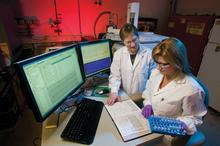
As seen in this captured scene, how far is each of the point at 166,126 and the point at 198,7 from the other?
111 inches

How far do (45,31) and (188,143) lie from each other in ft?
8.43

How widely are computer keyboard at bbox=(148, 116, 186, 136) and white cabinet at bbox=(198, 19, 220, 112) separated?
187 cm

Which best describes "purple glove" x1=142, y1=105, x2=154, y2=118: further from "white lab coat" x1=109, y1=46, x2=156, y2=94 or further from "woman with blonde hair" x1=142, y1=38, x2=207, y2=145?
"white lab coat" x1=109, y1=46, x2=156, y2=94

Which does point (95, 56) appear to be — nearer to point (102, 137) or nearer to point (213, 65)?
point (102, 137)

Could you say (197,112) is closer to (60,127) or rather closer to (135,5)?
(60,127)

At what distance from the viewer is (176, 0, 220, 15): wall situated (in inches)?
92.2

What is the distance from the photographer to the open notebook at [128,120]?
2.50 ft

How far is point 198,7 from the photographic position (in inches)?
103

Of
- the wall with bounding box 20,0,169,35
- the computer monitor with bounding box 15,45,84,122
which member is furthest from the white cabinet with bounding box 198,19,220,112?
the computer monitor with bounding box 15,45,84,122

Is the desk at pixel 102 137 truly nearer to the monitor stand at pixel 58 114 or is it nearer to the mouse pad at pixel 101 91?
the monitor stand at pixel 58 114

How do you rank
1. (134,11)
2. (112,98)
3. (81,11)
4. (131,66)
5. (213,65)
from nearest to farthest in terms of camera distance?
(112,98) → (131,66) → (134,11) → (213,65) → (81,11)

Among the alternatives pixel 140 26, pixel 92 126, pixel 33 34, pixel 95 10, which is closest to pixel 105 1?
pixel 95 10

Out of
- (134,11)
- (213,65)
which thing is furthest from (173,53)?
(213,65)

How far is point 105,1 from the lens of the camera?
8.54ft
